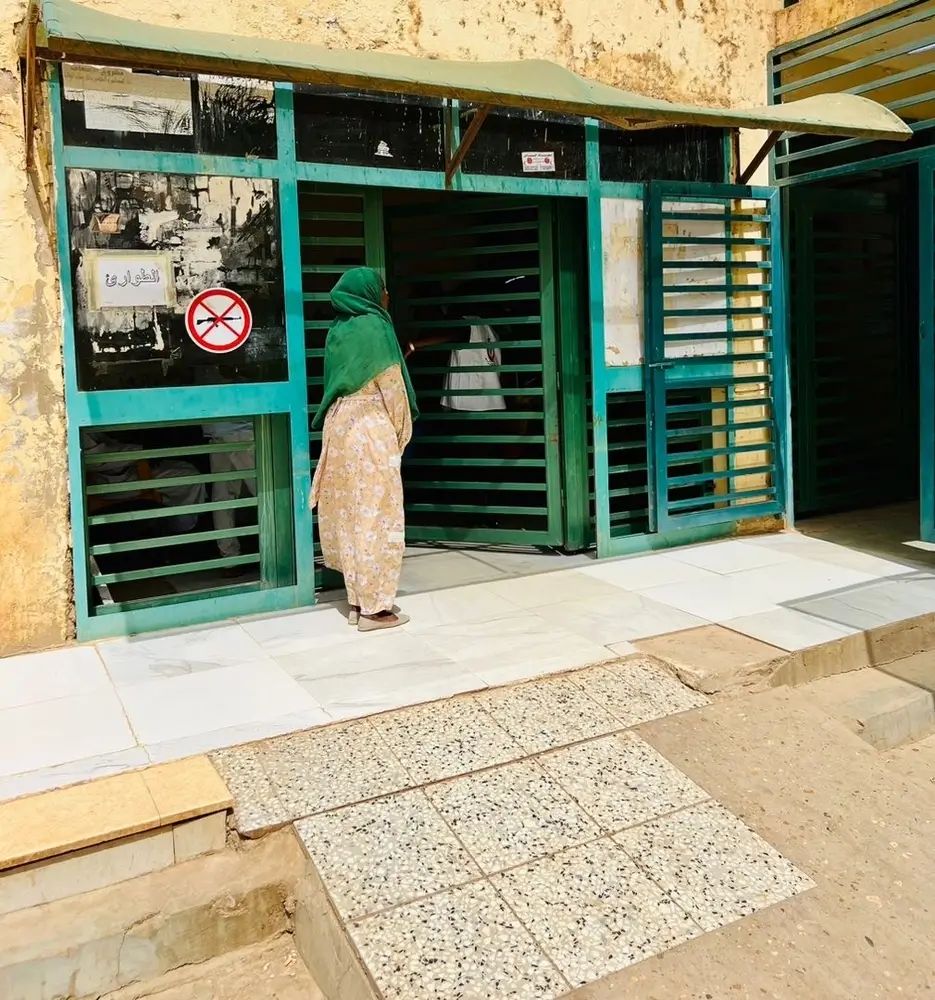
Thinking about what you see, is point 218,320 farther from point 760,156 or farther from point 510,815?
point 760,156

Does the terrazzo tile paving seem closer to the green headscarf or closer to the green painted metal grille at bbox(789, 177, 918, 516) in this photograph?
the green headscarf

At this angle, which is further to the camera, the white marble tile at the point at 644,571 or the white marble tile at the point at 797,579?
the white marble tile at the point at 644,571

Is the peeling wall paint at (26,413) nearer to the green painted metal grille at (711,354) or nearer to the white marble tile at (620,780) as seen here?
the white marble tile at (620,780)

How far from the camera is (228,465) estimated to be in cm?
582

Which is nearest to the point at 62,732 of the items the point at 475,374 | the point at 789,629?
the point at 789,629

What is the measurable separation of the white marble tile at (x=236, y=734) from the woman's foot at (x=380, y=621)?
1064mm

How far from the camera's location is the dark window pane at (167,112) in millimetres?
4555

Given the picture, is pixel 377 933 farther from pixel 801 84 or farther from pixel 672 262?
pixel 801 84

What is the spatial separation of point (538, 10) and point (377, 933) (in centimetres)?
524

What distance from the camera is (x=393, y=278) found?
6734mm

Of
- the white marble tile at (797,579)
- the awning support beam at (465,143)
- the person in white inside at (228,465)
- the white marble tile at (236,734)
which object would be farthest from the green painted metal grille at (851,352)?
the white marble tile at (236,734)

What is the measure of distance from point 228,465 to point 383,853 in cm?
333

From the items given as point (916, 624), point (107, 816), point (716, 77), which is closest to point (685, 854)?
point (107, 816)

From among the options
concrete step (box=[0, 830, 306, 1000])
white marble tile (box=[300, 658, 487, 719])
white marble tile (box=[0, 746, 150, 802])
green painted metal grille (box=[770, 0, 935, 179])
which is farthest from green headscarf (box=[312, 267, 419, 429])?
green painted metal grille (box=[770, 0, 935, 179])
